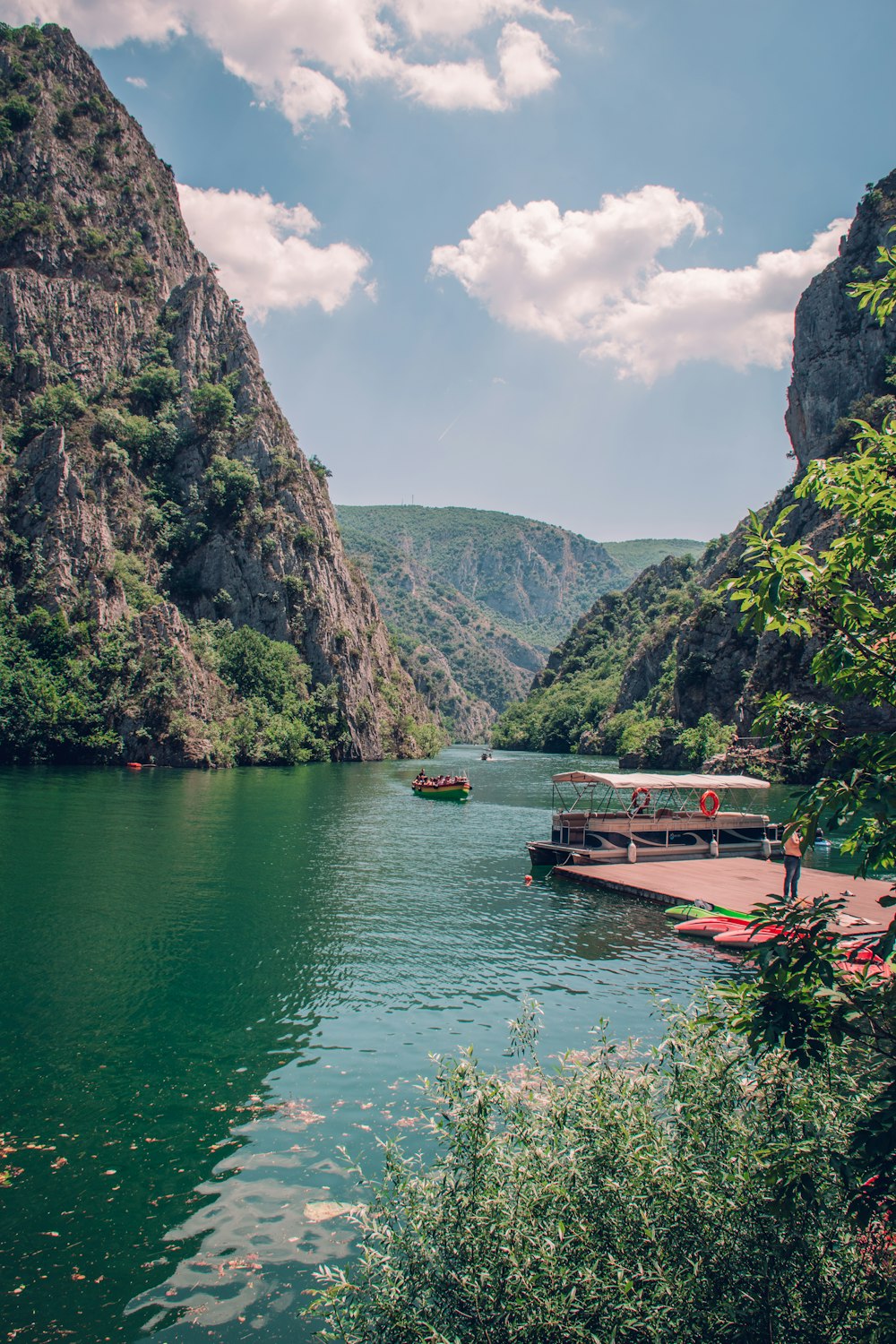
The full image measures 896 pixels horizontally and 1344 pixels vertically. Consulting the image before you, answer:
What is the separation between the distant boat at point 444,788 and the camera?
73.1 meters

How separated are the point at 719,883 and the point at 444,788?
40.6m

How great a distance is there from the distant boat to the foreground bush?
212ft

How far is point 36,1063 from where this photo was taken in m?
15.6

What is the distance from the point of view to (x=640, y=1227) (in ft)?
24.1

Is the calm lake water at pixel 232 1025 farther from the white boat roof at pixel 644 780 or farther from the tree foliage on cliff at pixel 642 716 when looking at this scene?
the tree foliage on cliff at pixel 642 716

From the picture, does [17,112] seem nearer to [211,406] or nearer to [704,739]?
[211,406]

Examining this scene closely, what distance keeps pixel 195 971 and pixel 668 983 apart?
13.3 metres

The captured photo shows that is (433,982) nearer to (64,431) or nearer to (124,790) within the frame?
(124,790)

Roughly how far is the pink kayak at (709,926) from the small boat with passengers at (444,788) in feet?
151

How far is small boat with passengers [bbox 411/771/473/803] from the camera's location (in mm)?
73125

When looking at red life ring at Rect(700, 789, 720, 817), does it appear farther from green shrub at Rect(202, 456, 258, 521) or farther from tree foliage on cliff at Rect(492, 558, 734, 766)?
green shrub at Rect(202, 456, 258, 521)

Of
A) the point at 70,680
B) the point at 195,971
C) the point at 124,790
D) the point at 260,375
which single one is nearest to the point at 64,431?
the point at 70,680

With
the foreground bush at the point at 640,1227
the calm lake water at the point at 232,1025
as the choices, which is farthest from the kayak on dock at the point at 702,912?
the foreground bush at the point at 640,1227

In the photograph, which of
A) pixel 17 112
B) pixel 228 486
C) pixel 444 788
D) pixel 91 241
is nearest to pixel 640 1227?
pixel 444 788
